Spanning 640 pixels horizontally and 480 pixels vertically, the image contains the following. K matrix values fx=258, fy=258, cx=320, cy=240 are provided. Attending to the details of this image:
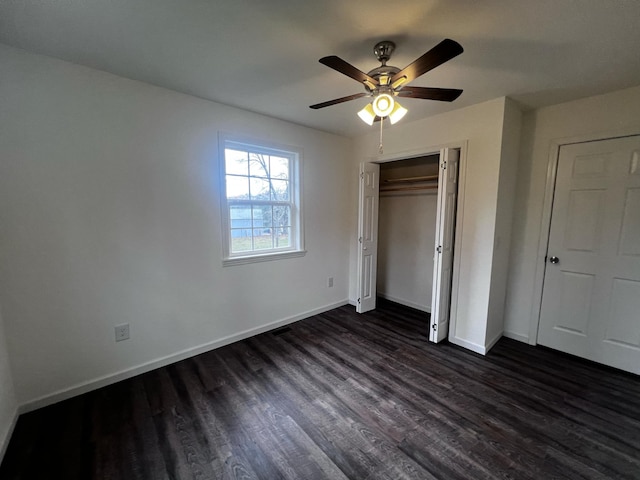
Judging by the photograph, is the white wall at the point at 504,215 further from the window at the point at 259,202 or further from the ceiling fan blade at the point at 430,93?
the window at the point at 259,202

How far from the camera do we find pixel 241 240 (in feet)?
9.25

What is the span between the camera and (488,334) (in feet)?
8.53

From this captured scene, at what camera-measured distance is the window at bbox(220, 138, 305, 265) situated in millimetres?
2680

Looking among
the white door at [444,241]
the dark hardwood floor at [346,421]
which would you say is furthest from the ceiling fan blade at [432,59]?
the dark hardwood floor at [346,421]

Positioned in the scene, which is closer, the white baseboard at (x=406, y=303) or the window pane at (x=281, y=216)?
the window pane at (x=281, y=216)

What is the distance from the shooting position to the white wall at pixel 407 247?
3.53 m

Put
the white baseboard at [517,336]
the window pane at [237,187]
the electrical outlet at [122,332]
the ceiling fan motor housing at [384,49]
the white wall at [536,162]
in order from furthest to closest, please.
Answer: the white baseboard at [517,336]
the window pane at [237,187]
the white wall at [536,162]
the electrical outlet at [122,332]
the ceiling fan motor housing at [384,49]

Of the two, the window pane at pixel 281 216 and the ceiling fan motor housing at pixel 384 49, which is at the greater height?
the ceiling fan motor housing at pixel 384 49

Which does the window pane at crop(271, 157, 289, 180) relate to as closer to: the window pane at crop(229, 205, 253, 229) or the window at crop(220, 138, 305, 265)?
the window at crop(220, 138, 305, 265)

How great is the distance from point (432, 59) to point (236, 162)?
2047mm

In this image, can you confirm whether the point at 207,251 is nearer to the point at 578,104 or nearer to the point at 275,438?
the point at 275,438

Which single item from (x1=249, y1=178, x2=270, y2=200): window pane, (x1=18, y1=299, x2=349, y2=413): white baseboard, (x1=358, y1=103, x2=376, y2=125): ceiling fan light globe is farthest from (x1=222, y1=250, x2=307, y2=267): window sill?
(x1=358, y1=103, x2=376, y2=125): ceiling fan light globe

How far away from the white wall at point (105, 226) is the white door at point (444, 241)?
6.16 feet

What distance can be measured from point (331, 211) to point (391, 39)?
7.07 ft
